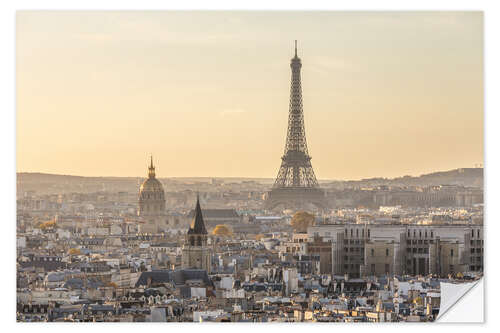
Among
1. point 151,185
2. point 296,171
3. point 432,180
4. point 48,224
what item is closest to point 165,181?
point 151,185

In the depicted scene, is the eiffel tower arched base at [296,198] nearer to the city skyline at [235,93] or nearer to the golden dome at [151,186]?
the golden dome at [151,186]

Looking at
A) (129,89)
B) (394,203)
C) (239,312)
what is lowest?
(239,312)

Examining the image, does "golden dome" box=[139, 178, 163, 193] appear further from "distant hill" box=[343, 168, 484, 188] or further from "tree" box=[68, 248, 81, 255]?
"tree" box=[68, 248, 81, 255]

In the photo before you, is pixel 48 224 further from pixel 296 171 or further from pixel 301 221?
pixel 301 221
